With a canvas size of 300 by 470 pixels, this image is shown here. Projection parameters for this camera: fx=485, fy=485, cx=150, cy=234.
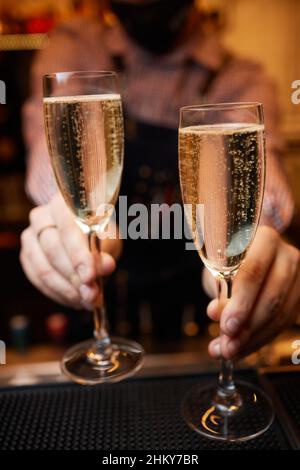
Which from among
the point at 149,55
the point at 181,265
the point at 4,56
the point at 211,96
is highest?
the point at 4,56

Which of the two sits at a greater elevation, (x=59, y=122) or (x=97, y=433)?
(x=59, y=122)

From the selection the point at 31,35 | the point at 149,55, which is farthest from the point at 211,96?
the point at 31,35

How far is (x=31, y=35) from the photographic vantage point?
2.88 m

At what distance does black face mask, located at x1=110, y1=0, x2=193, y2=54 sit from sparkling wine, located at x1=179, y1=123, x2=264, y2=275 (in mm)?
1043

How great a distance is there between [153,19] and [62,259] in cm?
102

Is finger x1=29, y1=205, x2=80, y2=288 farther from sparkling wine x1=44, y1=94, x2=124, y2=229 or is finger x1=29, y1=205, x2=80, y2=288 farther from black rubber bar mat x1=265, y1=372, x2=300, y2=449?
black rubber bar mat x1=265, y1=372, x2=300, y2=449

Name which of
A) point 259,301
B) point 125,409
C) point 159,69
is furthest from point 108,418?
point 159,69

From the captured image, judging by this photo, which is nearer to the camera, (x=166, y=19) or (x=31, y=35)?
(x=166, y=19)

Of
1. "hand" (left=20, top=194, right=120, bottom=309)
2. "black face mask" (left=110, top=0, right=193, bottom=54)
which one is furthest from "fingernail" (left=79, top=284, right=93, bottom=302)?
"black face mask" (left=110, top=0, right=193, bottom=54)

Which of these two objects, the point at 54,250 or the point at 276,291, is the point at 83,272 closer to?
the point at 54,250

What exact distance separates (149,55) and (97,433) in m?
1.44

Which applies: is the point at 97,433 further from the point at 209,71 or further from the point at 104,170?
the point at 209,71

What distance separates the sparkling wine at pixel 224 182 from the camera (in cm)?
64

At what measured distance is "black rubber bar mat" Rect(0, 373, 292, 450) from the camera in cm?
64
